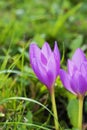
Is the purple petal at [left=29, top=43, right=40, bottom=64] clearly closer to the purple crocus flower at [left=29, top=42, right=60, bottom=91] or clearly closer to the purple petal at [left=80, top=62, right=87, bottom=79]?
the purple crocus flower at [left=29, top=42, right=60, bottom=91]

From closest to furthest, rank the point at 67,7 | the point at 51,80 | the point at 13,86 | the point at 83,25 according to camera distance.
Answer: the point at 51,80, the point at 13,86, the point at 83,25, the point at 67,7

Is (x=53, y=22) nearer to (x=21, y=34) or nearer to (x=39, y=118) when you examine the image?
(x=21, y=34)

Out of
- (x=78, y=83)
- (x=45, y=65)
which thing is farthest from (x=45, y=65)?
(x=78, y=83)

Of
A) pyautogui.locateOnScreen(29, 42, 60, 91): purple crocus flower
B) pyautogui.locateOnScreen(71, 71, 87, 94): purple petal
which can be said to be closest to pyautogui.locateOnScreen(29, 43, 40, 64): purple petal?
pyautogui.locateOnScreen(29, 42, 60, 91): purple crocus flower

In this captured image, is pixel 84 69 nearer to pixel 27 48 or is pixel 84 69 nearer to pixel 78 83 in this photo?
pixel 78 83

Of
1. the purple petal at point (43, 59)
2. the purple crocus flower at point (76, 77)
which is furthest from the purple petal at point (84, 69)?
the purple petal at point (43, 59)

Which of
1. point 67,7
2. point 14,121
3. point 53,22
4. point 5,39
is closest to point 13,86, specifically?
point 14,121
